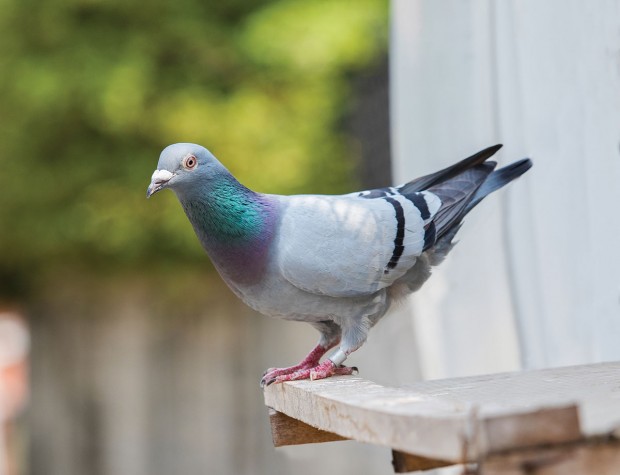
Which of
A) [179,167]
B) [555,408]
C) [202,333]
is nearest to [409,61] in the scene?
[179,167]

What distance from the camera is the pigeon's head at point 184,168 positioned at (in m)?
2.20

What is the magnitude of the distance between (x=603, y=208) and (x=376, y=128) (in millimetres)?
2417

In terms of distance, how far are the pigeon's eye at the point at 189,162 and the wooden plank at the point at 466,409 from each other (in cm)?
55

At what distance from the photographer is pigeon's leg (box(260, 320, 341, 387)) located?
7.85 feet

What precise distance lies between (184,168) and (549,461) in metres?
1.20

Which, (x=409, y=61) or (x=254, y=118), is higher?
(x=254, y=118)

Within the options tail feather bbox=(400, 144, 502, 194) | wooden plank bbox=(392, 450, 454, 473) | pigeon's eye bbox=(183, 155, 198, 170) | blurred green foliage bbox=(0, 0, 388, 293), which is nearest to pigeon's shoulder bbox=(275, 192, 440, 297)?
tail feather bbox=(400, 144, 502, 194)

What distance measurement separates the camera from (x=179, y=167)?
2.21 metres

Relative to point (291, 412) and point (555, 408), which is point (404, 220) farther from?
point (555, 408)

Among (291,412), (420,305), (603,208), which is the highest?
(603,208)

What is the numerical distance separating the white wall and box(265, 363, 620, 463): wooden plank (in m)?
0.52

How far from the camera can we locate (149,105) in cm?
570

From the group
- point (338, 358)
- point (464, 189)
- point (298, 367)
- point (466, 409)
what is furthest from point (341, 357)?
point (466, 409)

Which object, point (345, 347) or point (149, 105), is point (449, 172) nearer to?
point (345, 347)
